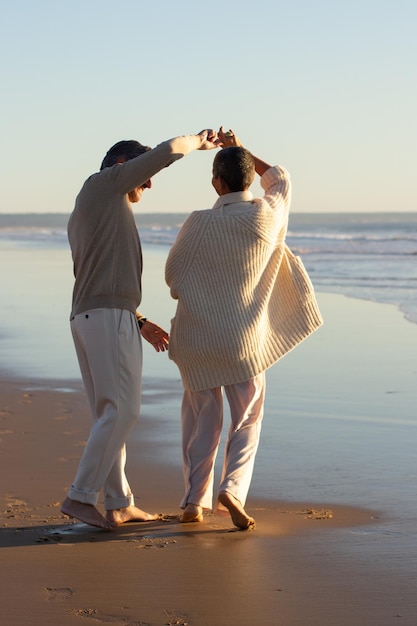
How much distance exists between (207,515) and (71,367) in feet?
14.6

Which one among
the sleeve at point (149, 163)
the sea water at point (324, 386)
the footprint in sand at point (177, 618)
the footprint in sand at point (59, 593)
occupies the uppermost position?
the sleeve at point (149, 163)

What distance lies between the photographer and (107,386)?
4535 millimetres

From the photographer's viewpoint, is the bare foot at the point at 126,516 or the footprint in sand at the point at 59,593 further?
the bare foot at the point at 126,516

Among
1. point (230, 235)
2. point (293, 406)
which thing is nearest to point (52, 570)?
point (230, 235)

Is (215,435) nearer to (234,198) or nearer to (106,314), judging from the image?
(106,314)

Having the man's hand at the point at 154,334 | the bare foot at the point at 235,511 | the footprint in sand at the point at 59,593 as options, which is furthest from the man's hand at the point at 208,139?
the footprint in sand at the point at 59,593

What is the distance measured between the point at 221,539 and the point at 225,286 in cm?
104

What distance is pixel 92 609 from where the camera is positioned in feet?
11.7

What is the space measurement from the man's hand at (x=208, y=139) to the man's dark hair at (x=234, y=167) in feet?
0.22

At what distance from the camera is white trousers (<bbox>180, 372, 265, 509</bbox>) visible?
480 cm

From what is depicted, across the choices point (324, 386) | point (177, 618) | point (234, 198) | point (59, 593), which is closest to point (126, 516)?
point (59, 593)

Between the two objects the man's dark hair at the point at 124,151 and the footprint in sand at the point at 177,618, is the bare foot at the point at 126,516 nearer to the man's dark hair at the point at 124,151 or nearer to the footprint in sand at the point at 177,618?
the footprint in sand at the point at 177,618

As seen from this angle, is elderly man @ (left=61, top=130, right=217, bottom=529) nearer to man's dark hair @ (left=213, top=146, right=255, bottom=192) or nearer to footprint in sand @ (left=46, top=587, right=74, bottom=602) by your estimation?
man's dark hair @ (left=213, top=146, right=255, bottom=192)

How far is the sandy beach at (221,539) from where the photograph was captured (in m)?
3.61
